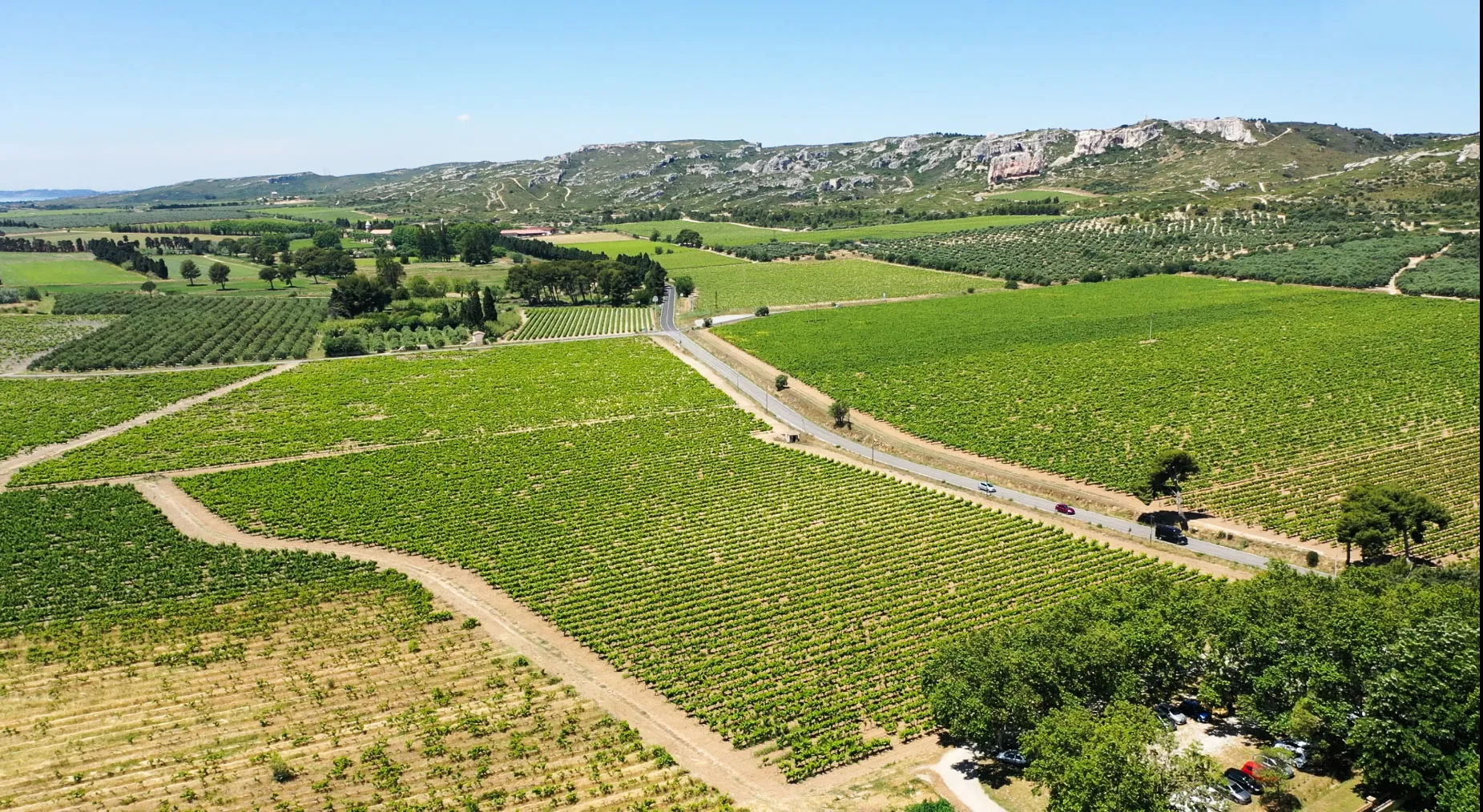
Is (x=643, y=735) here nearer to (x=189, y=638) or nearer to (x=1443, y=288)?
(x=189, y=638)

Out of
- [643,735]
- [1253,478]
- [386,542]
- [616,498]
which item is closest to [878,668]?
[643,735]

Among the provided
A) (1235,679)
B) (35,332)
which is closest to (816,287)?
(35,332)

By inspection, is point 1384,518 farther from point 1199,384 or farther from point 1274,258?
point 1274,258

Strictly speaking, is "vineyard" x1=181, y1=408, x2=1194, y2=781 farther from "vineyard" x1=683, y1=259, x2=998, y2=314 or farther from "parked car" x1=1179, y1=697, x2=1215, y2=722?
"vineyard" x1=683, y1=259, x2=998, y2=314

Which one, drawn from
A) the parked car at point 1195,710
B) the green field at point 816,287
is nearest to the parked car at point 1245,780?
the parked car at point 1195,710

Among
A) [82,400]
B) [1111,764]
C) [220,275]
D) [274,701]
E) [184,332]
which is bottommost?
[274,701]

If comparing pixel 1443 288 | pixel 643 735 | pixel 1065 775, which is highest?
pixel 1443 288

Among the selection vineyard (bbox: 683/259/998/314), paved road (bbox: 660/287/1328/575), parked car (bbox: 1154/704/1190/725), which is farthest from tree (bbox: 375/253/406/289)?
parked car (bbox: 1154/704/1190/725)
